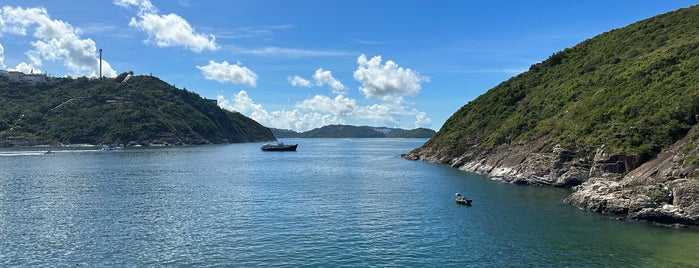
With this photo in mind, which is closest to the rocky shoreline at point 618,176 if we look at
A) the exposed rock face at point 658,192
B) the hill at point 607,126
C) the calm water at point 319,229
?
the exposed rock face at point 658,192

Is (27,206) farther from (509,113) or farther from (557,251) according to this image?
(509,113)

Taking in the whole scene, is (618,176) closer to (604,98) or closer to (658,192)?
(658,192)

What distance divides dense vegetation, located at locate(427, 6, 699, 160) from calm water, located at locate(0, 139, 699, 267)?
1741cm

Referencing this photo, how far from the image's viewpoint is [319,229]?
51.5 m

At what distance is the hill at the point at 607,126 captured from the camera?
58031 mm

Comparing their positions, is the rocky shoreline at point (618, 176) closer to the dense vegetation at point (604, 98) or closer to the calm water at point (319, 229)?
the calm water at point (319, 229)

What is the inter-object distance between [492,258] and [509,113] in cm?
10613

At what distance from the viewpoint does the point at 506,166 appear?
100438 mm

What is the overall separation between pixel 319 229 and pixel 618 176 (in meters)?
51.3

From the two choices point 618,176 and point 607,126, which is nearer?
point 618,176

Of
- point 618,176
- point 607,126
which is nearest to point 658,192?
point 618,176

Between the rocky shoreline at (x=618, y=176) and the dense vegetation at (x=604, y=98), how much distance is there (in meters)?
2.80

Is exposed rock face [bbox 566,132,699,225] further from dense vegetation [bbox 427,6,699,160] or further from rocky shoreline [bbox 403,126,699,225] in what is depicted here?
dense vegetation [bbox 427,6,699,160]

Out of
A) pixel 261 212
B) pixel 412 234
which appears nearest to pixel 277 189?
pixel 261 212
